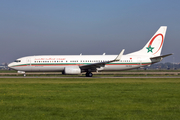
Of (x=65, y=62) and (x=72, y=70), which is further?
(x=65, y=62)

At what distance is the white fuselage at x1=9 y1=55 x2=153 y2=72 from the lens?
42.0 meters

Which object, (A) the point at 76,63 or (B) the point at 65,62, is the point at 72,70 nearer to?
(A) the point at 76,63

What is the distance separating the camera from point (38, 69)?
4212 centimetres

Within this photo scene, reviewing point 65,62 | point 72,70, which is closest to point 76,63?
point 65,62

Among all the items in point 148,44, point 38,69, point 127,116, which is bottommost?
point 127,116

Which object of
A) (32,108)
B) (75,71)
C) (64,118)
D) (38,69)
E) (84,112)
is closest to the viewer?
(64,118)

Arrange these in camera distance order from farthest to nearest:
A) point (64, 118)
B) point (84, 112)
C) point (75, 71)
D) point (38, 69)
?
point (38, 69) → point (75, 71) → point (84, 112) → point (64, 118)

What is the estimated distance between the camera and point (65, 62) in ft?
138

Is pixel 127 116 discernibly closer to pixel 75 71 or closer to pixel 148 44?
pixel 75 71

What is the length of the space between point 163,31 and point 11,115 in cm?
3916

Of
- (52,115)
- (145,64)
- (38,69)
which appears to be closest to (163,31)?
(145,64)

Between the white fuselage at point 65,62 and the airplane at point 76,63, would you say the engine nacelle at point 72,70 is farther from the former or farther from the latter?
the white fuselage at point 65,62

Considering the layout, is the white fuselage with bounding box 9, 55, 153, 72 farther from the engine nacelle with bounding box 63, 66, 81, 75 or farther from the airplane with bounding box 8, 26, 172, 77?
the engine nacelle with bounding box 63, 66, 81, 75

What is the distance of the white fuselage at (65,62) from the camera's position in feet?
138
